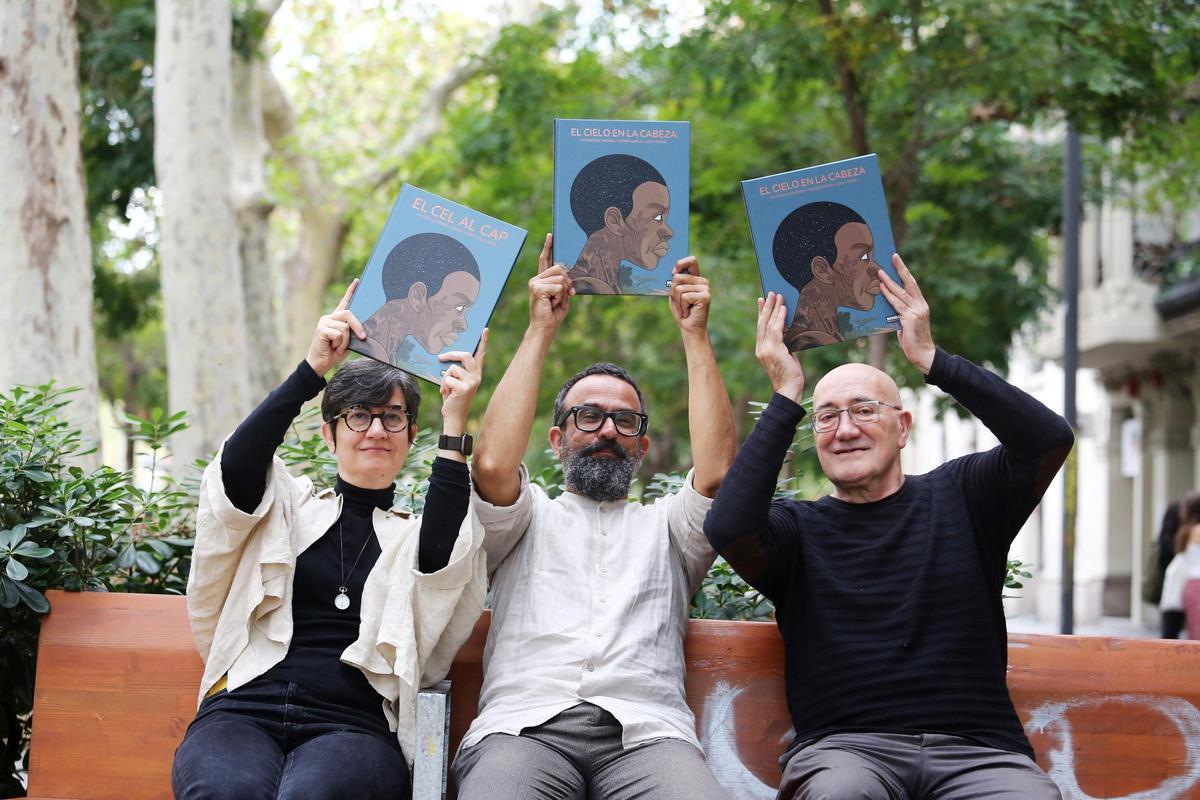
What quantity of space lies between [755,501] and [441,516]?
0.93m

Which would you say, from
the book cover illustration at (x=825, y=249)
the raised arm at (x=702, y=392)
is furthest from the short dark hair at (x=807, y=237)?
the raised arm at (x=702, y=392)

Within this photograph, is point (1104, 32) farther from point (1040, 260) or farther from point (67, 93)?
point (67, 93)

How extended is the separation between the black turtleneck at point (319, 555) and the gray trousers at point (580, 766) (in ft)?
1.44

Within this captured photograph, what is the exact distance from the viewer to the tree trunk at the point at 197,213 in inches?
375

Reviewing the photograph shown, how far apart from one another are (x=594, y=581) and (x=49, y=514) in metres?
1.85

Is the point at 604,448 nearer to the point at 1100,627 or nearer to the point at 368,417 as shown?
the point at 368,417

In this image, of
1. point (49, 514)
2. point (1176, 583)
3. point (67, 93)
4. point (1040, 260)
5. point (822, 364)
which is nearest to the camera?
point (49, 514)

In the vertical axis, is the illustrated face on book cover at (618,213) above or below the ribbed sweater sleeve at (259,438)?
above

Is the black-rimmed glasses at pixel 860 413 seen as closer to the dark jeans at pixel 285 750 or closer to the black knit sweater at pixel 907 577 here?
the black knit sweater at pixel 907 577

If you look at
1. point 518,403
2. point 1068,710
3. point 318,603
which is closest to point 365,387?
point 518,403

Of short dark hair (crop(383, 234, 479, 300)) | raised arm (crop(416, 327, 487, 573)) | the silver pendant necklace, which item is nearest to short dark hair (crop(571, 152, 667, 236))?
short dark hair (crop(383, 234, 479, 300))

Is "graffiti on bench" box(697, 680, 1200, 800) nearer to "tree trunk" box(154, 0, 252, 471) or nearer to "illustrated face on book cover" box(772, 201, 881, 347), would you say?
A: "illustrated face on book cover" box(772, 201, 881, 347)

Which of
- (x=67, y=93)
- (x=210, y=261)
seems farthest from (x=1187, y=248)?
(x=67, y=93)

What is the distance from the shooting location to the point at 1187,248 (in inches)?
865
